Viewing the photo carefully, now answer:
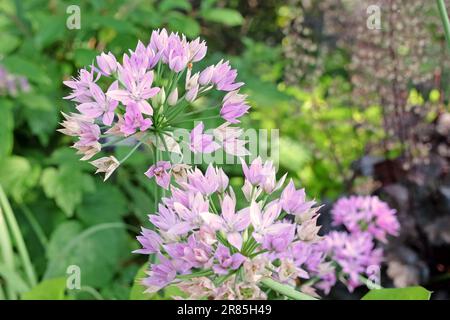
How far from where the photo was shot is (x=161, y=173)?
77 cm

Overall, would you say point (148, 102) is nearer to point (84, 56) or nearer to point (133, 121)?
point (133, 121)

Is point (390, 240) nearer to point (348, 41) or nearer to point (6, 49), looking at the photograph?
point (348, 41)

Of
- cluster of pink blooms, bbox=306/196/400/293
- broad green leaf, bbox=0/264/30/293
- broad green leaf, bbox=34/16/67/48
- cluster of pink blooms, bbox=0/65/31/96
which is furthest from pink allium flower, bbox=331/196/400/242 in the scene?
cluster of pink blooms, bbox=0/65/31/96

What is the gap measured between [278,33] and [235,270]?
3.14m

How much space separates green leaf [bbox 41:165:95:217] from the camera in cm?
211

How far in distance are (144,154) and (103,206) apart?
0.23 meters

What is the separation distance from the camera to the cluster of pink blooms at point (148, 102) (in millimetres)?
749

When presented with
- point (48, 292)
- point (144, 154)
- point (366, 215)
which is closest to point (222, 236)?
point (48, 292)

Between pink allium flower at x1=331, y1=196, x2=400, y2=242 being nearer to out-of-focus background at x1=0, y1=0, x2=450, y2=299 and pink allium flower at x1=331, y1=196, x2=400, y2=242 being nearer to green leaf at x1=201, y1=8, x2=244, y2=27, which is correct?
out-of-focus background at x1=0, y1=0, x2=450, y2=299

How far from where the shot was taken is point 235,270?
29.5 inches

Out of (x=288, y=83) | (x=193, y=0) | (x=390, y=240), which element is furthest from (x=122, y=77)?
(x=193, y=0)

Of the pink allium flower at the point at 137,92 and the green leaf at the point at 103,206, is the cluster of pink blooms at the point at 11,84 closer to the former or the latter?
the green leaf at the point at 103,206

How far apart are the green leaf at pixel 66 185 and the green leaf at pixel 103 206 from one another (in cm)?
10
